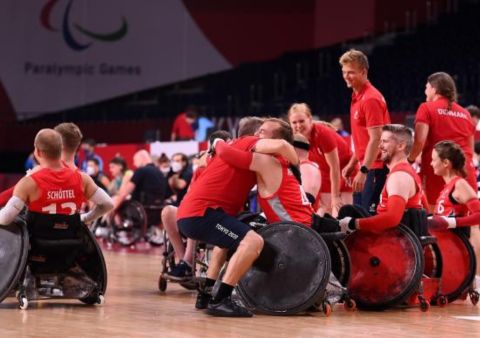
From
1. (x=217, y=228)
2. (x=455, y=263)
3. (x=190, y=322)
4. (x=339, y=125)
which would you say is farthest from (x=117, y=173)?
(x=190, y=322)

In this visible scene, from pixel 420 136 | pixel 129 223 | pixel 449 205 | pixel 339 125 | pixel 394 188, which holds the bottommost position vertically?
pixel 129 223

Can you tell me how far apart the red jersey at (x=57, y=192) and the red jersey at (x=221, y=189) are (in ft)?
2.31

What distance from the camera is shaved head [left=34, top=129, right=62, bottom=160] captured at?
6.82m

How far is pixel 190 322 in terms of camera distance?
6.25 m

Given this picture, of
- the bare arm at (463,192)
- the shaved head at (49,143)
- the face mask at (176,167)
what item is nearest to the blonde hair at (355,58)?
the bare arm at (463,192)

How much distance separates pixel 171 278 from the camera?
797 cm

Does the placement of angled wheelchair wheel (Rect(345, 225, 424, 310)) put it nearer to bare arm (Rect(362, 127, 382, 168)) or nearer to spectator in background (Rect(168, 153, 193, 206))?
bare arm (Rect(362, 127, 382, 168))

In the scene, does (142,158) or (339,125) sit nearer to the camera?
(339,125)

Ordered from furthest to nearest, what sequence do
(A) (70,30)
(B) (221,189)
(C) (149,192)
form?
(A) (70,30)
(C) (149,192)
(B) (221,189)

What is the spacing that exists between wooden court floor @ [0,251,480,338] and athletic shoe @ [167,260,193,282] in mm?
205

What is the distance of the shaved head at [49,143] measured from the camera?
6.82m

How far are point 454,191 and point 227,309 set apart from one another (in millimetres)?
2212

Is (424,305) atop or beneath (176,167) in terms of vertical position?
beneath

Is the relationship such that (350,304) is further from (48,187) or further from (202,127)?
(202,127)
